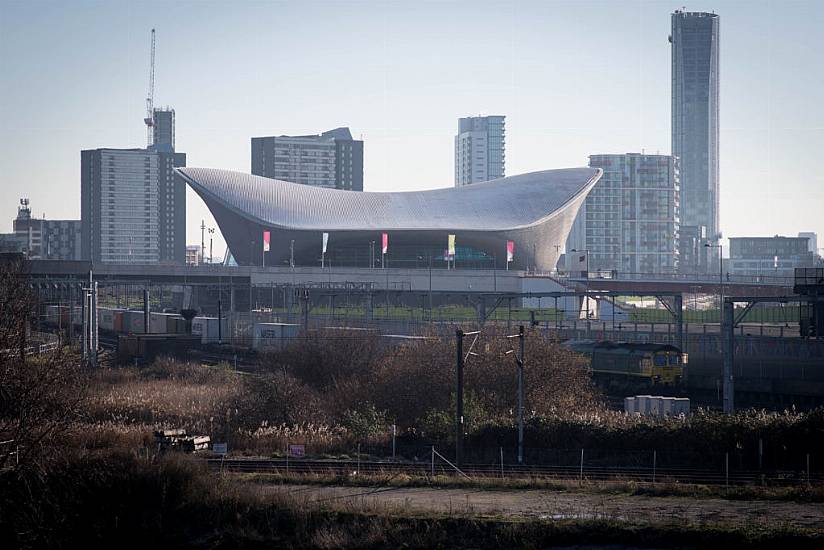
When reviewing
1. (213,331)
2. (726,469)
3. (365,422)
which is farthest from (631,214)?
(726,469)

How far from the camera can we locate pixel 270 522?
2380cm

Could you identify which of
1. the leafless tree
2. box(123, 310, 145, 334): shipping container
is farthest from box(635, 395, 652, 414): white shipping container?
box(123, 310, 145, 334): shipping container

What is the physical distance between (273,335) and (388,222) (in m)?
43.0

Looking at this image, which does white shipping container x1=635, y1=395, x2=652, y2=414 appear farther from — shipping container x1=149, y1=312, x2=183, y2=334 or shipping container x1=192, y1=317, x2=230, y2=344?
shipping container x1=149, y1=312, x2=183, y2=334

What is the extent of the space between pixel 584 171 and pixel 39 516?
303ft

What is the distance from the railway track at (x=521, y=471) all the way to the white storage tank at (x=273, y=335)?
90.6 feet

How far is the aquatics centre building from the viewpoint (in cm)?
9912

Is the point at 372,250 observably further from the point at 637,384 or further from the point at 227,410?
the point at 227,410

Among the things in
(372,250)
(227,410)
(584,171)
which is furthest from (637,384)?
(584,171)

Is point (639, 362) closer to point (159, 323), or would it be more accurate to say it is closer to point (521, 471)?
point (521, 471)

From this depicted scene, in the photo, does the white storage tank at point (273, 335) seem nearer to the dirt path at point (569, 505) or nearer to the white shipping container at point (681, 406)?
the white shipping container at point (681, 406)

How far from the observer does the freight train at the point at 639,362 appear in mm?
44406

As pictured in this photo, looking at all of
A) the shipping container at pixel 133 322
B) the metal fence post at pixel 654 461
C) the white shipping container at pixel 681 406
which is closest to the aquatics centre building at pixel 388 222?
the shipping container at pixel 133 322

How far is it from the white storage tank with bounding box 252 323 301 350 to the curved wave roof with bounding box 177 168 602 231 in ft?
123
